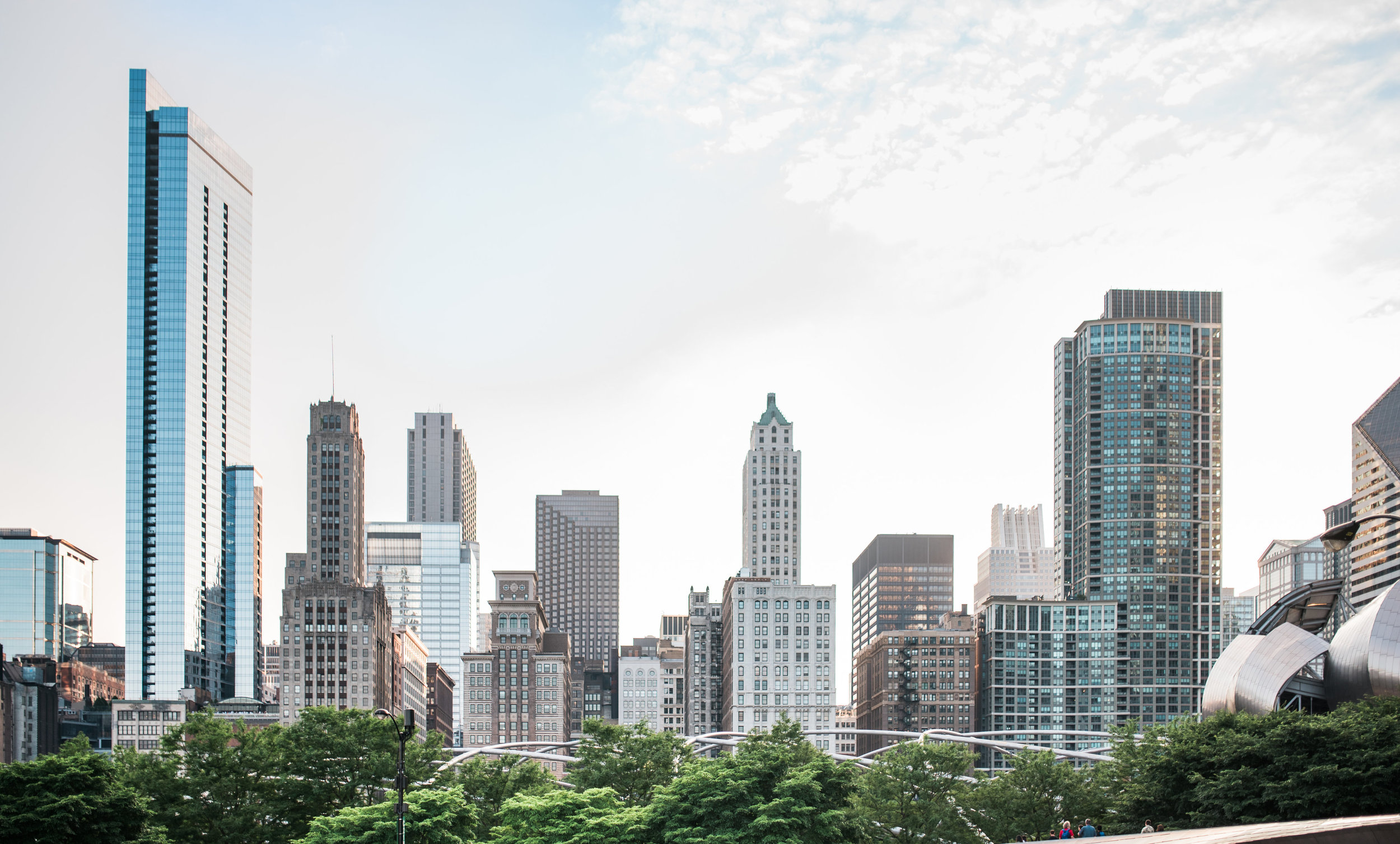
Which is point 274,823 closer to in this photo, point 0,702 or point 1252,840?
point 1252,840

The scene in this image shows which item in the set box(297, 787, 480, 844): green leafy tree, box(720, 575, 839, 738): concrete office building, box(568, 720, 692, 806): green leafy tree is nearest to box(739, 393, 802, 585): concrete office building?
box(720, 575, 839, 738): concrete office building

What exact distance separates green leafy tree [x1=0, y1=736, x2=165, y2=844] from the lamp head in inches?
1750

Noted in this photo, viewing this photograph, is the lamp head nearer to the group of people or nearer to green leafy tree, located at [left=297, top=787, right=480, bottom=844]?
the group of people

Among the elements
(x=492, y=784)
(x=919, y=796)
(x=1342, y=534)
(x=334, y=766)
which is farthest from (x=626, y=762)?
(x=1342, y=534)

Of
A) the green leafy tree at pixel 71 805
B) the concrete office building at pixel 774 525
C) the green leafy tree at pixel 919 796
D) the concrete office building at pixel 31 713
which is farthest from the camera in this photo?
the concrete office building at pixel 774 525

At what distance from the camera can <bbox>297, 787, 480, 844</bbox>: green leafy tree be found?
159 feet

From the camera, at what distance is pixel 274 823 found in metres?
57.3

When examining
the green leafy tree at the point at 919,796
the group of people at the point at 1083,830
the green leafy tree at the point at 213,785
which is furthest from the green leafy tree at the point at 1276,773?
the green leafy tree at the point at 213,785

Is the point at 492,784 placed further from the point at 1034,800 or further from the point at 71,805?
the point at 1034,800

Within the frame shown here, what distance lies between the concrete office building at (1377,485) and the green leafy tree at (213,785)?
470 feet

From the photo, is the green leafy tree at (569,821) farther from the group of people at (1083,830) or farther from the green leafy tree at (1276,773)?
the green leafy tree at (1276,773)

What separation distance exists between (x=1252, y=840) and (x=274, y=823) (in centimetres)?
4528

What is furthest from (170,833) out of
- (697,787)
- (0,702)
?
(0,702)

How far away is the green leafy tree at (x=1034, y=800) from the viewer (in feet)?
195
